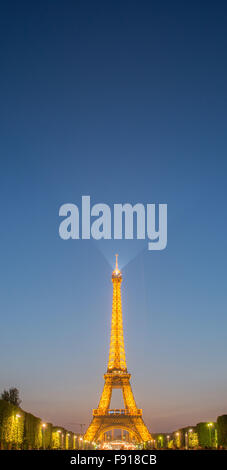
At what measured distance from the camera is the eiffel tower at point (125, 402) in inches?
4646

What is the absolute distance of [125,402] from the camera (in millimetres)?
121562

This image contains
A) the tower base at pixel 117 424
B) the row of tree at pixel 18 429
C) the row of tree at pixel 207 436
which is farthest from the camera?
the tower base at pixel 117 424

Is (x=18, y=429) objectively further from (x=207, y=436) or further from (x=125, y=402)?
(x=125, y=402)

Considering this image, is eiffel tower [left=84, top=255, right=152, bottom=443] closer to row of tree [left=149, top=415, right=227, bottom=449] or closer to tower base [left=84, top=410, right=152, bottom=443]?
tower base [left=84, top=410, right=152, bottom=443]

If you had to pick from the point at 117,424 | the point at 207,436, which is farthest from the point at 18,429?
the point at 117,424

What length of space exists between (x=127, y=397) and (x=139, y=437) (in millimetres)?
8246

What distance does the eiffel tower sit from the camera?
118m

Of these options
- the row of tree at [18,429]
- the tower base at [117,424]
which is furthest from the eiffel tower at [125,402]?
the row of tree at [18,429]

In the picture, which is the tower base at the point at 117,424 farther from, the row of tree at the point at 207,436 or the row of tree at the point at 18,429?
the row of tree at the point at 18,429

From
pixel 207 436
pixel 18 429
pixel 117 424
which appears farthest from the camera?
pixel 117 424

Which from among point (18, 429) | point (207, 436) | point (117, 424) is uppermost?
point (117, 424)

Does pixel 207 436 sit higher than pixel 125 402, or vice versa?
pixel 125 402
